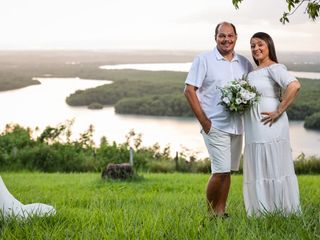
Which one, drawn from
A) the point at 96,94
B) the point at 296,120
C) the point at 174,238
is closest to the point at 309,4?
the point at 174,238

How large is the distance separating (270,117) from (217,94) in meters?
0.64

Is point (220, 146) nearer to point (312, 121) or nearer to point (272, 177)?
point (272, 177)

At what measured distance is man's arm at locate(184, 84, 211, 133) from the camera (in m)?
6.57

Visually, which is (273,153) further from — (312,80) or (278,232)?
(312,80)

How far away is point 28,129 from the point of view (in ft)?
66.0

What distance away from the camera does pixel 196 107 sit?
258 inches

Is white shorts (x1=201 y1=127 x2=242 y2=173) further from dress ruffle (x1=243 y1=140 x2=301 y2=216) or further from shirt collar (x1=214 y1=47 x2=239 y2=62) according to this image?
shirt collar (x1=214 y1=47 x2=239 y2=62)

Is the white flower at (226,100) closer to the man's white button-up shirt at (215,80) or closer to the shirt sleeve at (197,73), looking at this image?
the man's white button-up shirt at (215,80)

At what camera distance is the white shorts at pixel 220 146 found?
667 centimetres

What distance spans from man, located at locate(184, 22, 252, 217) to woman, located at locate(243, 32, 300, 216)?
188 millimetres

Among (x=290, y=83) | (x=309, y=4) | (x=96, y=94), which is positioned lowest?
(x=96, y=94)

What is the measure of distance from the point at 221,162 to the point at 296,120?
24140 millimetres

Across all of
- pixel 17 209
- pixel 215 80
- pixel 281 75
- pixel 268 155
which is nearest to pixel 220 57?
pixel 215 80

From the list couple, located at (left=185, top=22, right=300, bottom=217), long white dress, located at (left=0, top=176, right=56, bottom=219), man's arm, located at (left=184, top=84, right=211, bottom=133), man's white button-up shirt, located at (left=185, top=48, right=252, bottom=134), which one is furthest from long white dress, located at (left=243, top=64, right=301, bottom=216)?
long white dress, located at (left=0, top=176, right=56, bottom=219)
